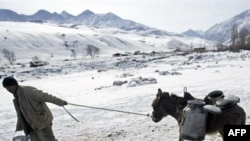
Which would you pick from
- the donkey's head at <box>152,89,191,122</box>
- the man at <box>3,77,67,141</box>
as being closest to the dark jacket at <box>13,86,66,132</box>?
the man at <box>3,77,67,141</box>

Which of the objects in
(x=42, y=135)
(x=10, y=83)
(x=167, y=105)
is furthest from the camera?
(x=167, y=105)

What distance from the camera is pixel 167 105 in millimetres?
7598

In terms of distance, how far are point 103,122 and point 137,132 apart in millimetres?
1999

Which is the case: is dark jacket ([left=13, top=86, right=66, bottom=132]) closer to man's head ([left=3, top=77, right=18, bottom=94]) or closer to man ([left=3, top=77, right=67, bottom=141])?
man ([left=3, top=77, right=67, bottom=141])

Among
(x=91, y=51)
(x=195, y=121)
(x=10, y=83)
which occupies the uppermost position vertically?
(x=10, y=83)

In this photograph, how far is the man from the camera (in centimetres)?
645

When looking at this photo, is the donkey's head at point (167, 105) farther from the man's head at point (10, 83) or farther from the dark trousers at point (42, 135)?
the man's head at point (10, 83)

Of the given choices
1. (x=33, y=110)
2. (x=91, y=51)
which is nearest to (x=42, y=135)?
(x=33, y=110)

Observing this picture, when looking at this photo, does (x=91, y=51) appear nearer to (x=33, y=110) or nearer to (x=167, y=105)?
(x=167, y=105)

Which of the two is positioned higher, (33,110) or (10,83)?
(10,83)

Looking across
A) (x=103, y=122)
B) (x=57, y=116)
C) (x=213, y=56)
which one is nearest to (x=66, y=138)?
(x=103, y=122)

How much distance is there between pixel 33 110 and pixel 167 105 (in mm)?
2965

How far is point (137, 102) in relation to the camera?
15445mm

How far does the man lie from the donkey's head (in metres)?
2.24
